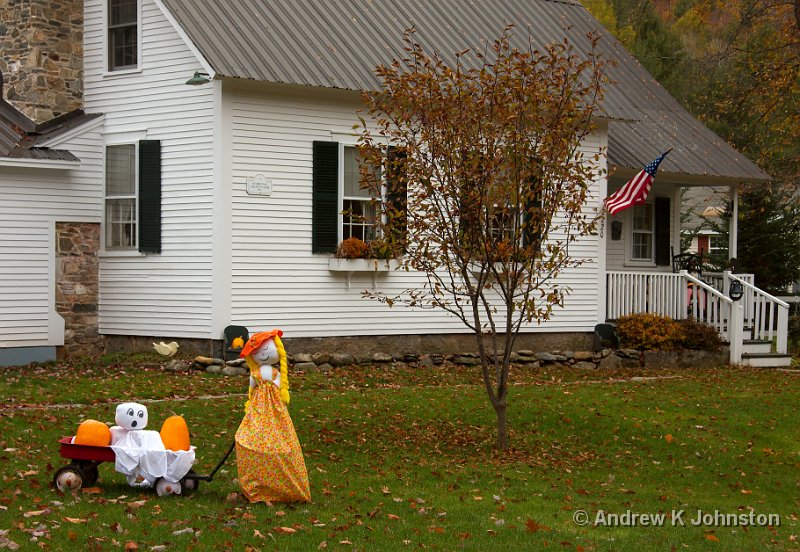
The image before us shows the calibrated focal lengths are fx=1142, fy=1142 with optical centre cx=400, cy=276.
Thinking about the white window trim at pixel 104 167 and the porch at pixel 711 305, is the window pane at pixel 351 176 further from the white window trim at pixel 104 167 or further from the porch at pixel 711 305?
the porch at pixel 711 305

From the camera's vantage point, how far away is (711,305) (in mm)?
21328

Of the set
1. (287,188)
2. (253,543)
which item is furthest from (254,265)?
(253,543)

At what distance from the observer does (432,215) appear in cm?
1131

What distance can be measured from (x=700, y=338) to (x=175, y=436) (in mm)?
13470

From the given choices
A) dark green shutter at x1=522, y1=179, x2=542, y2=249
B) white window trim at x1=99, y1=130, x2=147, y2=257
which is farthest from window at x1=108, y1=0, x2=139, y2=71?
dark green shutter at x1=522, y1=179, x2=542, y2=249

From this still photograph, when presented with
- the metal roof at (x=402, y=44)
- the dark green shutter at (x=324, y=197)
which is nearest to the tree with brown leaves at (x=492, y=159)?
the metal roof at (x=402, y=44)

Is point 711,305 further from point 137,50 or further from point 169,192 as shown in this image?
point 137,50

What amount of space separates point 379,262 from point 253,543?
34.9ft

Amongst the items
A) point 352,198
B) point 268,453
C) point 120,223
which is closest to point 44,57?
point 120,223

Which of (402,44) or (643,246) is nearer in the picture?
(402,44)

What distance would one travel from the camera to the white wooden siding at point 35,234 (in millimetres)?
17312

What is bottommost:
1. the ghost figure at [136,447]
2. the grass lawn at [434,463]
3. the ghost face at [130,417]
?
the grass lawn at [434,463]

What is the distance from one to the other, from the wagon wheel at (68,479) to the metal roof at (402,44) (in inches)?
336

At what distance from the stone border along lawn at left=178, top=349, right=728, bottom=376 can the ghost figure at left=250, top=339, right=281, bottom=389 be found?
746 centimetres
